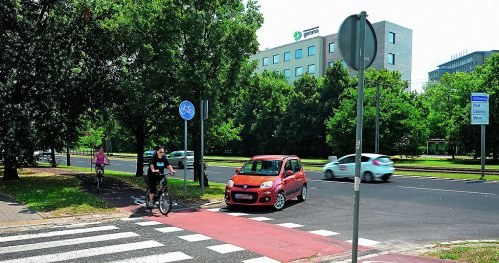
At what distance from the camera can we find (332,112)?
5644cm

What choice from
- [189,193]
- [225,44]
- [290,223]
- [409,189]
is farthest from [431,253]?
[409,189]

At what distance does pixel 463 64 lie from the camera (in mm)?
161625

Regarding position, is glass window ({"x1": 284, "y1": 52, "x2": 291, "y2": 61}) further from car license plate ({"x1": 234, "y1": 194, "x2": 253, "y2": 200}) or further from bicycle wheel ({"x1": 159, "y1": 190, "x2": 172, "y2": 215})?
bicycle wheel ({"x1": 159, "y1": 190, "x2": 172, "y2": 215})

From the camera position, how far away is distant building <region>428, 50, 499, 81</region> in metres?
149

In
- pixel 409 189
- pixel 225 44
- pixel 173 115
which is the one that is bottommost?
pixel 409 189

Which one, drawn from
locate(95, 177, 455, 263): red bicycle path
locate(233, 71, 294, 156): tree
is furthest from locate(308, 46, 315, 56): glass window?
locate(95, 177, 455, 263): red bicycle path

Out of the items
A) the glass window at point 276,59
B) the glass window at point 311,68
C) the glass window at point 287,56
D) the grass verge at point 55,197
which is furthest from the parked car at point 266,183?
the glass window at point 276,59

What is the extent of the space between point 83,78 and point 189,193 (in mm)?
7522

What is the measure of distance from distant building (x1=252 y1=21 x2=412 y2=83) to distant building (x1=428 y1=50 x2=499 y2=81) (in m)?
86.8

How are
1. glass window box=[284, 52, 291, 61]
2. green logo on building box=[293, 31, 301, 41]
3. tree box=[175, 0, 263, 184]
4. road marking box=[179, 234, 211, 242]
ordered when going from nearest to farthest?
road marking box=[179, 234, 211, 242] → tree box=[175, 0, 263, 184] → green logo on building box=[293, 31, 301, 41] → glass window box=[284, 52, 291, 61]

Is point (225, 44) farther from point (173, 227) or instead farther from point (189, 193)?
point (173, 227)

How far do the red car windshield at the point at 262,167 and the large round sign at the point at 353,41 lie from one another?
8.09 m

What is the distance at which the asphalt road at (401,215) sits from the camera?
9184mm

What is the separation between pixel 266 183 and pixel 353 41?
765 centimetres
